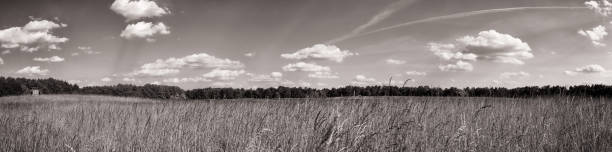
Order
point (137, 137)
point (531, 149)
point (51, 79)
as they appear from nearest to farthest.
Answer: point (531, 149), point (137, 137), point (51, 79)

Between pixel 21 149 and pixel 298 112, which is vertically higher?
pixel 298 112

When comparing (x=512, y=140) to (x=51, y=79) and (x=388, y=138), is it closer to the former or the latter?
(x=388, y=138)

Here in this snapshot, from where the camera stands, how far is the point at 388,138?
4.19m

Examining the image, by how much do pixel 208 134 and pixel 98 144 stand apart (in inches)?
59.1

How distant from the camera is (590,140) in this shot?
4.88m

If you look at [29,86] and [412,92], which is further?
[29,86]

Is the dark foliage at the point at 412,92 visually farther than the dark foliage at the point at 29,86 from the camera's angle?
No

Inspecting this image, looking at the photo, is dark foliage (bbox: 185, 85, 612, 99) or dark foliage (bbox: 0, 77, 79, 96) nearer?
dark foliage (bbox: 185, 85, 612, 99)

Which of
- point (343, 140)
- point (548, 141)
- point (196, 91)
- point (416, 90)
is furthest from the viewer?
point (196, 91)

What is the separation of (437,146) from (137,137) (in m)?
4.12

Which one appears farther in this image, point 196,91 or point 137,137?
point 196,91

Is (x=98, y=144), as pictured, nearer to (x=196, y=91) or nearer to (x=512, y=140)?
(x=512, y=140)

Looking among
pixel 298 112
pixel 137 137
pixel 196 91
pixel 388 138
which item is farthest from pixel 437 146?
pixel 196 91

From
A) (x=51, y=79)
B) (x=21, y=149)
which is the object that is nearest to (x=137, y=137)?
(x=21, y=149)
